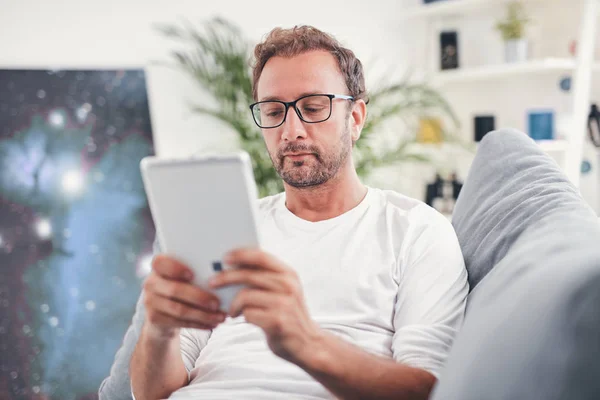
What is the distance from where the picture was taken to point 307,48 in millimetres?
1329

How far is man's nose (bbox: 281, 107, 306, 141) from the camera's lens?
1262mm

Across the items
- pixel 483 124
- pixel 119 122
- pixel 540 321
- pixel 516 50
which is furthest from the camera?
pixel 483 124

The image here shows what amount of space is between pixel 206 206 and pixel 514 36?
2538 mm

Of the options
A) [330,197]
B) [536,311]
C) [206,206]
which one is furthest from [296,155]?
[536,311]

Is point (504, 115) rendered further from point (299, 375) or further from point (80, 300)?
point (299, 375)

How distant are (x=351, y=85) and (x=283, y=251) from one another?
1.35 feet

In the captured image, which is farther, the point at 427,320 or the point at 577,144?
the point at 577,144

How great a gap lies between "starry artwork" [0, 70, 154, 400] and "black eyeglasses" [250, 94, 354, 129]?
128cm

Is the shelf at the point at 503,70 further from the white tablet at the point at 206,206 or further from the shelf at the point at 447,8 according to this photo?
the white tablet at the point at 206,206

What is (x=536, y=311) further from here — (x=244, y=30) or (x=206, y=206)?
(x=244, y=30)

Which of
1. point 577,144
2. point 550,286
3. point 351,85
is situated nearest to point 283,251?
point 351,85

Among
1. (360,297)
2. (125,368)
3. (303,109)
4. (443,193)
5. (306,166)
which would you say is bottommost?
(443,193)

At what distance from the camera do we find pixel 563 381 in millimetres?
514

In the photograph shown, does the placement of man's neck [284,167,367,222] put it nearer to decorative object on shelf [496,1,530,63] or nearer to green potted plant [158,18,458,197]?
green potted plant [158,18,458,197]
